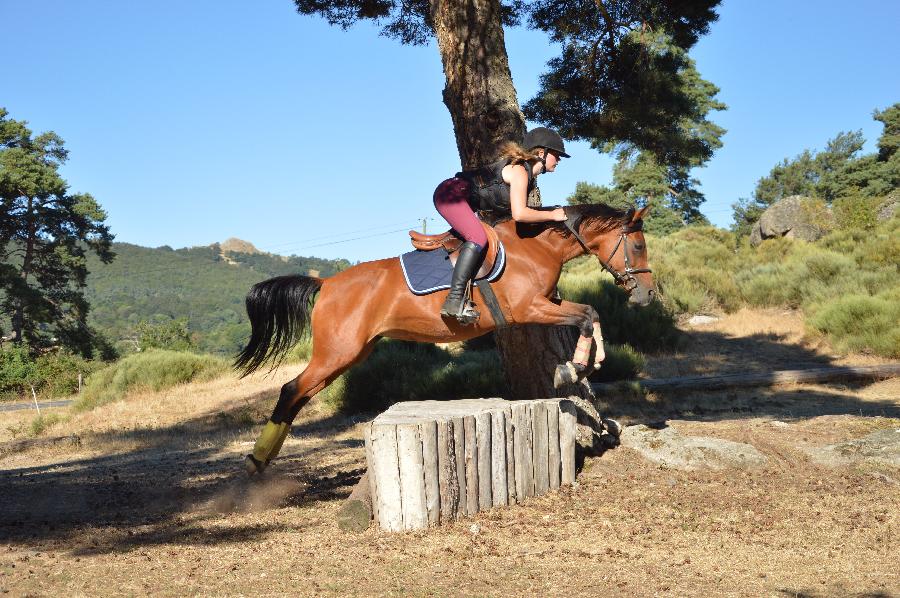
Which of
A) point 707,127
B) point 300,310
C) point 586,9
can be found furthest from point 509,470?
point 707,127

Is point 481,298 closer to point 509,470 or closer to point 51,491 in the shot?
point 509,470

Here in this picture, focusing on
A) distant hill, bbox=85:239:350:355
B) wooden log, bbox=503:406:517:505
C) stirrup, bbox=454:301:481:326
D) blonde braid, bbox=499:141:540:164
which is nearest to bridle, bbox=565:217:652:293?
blonde braid, bbox=499:141:540:164

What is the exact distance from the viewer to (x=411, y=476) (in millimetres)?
5203

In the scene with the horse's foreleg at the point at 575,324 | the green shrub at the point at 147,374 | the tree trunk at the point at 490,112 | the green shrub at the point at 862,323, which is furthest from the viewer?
the green shrub at the point at 147,374

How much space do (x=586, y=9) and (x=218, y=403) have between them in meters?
9.95

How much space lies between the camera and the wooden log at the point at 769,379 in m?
12.5

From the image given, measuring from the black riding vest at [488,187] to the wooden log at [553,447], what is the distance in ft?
5.40

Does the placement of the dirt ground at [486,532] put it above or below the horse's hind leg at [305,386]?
below

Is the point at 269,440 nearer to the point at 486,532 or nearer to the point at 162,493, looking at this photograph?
the point at 162,493

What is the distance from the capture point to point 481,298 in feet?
20.1

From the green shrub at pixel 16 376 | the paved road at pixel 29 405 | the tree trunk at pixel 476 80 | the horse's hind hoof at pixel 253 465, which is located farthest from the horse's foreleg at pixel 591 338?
the green shrub at pixel 16 376

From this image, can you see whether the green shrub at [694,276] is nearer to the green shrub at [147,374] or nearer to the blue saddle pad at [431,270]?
the green shrub at [147,374]

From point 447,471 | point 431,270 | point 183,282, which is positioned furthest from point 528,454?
point 183,282

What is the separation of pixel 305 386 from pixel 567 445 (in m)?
2.11
